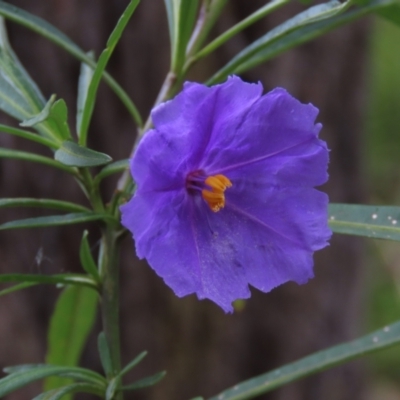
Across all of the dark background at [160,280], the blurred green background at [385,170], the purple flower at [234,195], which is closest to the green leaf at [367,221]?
the purple flower at [234,195]

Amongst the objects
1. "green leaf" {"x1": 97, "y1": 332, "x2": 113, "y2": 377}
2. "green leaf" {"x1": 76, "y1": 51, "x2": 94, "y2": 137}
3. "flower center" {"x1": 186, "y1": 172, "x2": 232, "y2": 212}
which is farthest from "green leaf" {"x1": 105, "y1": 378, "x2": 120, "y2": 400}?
"green leaf" {"x1": 76, "y1": 51, "x2": 94, "y2": 137}

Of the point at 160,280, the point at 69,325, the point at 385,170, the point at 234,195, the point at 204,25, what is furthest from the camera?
the point at 385,170

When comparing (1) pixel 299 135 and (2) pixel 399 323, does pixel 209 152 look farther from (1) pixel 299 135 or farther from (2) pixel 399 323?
(2) pixel 399 323

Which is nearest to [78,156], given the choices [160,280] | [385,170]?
[160,280]

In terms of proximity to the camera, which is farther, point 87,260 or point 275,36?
point 275,36

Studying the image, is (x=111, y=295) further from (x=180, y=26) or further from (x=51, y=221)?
(x=180, y=26)

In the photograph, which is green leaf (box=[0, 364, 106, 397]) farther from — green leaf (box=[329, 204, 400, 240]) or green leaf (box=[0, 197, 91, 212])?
green leaf (box=[329, 204, 400, 240])

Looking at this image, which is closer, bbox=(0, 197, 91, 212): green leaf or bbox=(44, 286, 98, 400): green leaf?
bbox=(0, 197, 91, 212): green leaf

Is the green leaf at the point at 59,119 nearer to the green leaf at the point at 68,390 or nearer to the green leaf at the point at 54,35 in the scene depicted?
the green leaf at the point at 54,35
